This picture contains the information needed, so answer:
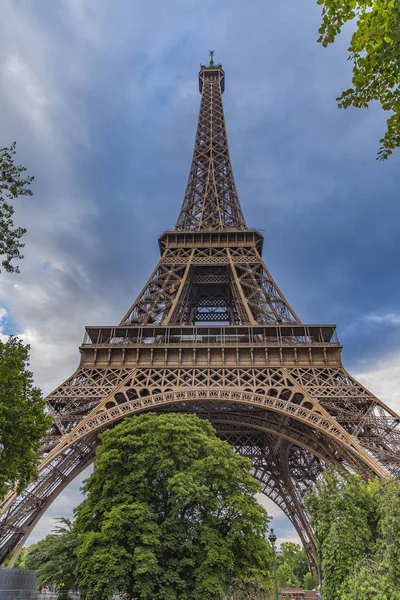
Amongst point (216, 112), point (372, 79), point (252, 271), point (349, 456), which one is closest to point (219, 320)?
point (252, 271)

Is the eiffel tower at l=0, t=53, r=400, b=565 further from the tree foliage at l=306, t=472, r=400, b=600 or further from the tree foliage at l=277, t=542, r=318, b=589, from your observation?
the tree foliage at l=277, t=542, r=318, b=589

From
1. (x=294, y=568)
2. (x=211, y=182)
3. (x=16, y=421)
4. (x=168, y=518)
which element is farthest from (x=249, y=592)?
(x=294, y=568)

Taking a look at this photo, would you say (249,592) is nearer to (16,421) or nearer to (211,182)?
(16,421)

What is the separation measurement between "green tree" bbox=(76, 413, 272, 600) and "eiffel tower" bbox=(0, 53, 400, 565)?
3.00m

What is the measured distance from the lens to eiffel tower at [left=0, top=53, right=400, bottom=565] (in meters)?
21.1

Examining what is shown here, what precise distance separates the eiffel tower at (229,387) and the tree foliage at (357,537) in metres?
6.99

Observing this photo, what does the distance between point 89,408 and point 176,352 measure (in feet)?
20.9

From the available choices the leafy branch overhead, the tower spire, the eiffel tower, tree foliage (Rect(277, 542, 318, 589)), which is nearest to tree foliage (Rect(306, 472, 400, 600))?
the eiffel tower

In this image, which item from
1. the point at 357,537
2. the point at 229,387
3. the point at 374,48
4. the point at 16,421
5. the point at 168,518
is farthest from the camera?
the point at 229,387

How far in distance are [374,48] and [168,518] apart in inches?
710

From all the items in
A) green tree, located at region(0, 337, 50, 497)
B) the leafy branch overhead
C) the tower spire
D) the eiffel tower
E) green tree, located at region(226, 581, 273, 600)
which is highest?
the tower spire

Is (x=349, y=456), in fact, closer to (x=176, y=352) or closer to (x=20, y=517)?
(x=176, y=352)

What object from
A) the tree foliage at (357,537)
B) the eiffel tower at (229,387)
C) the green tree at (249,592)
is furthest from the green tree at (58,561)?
the tree foliage at (357,537)

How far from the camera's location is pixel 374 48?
4910mm
